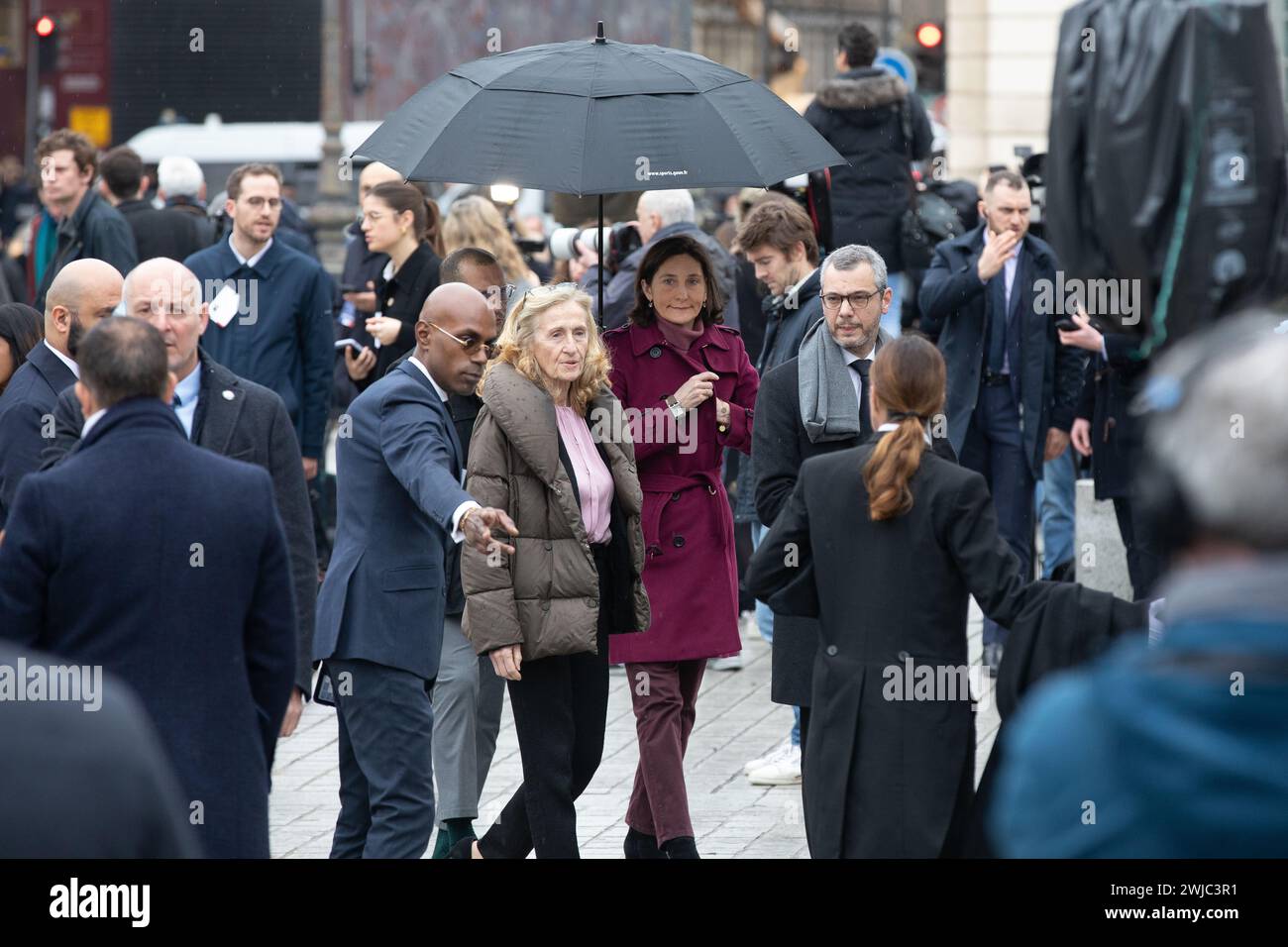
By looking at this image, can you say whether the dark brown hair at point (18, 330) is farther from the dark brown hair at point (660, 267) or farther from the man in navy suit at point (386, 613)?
the dark brown hair at point (660, 267)

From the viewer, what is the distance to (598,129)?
7195mm

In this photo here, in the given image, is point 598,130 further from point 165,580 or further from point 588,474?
point 165,580

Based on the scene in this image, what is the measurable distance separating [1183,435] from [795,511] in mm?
3295

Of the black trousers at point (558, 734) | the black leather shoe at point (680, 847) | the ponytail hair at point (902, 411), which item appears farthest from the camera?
the black leather shoe at point (680, 847)

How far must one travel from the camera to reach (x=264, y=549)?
190 inches

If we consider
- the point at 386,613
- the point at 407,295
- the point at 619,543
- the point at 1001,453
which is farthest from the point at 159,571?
the point at 1001,453

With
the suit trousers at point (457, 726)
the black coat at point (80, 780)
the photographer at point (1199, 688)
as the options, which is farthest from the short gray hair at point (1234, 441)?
the suit trousers at point (457, 726)

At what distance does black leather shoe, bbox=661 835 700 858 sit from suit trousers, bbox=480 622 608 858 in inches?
20.0

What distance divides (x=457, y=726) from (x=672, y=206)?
3585 mm

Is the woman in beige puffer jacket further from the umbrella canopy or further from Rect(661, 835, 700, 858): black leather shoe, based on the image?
the umbrella canopy

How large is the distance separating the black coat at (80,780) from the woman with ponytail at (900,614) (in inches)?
119

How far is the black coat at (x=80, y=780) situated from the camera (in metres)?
2.47

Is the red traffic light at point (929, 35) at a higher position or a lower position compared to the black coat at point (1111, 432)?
higher

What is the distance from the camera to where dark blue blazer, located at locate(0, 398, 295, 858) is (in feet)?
15.3
